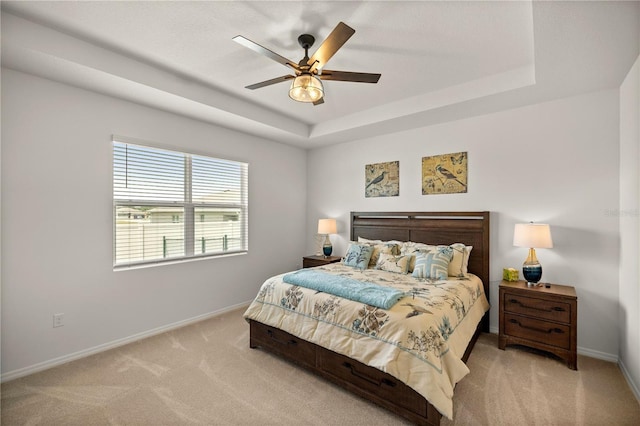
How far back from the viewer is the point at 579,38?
79.0 inches

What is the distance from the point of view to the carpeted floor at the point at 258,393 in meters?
1.99

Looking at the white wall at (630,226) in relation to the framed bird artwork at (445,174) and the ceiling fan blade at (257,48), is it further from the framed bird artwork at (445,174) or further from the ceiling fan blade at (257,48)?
the ceiling fan blade at (257,48)

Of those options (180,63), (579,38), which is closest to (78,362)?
(180,63)

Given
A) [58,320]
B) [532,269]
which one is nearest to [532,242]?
[532,269]

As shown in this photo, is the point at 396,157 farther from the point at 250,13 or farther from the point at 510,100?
the point at 250,13

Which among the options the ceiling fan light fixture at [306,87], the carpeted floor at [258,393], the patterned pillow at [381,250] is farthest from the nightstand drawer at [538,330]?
the ceiling fan light fixture at [306,87]

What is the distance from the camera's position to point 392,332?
2.01 m

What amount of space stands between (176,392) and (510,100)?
4136 millimetres

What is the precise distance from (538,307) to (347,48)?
297 centimetres

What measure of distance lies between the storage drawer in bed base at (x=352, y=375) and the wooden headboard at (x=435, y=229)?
197 centimetres

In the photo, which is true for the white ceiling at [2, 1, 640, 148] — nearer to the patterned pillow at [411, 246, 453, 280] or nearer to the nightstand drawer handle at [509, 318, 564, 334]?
the patterned pillow at [411, 246, 453, 280]

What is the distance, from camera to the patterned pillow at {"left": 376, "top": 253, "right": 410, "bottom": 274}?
11.2ft

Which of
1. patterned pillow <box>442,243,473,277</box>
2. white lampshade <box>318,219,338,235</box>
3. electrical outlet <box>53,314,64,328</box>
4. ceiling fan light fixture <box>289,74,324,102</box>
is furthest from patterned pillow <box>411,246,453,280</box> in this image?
electrical outlet <box>53,314,64,328</box>

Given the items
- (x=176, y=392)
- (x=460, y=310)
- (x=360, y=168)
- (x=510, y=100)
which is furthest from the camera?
(x=360, y=168)
